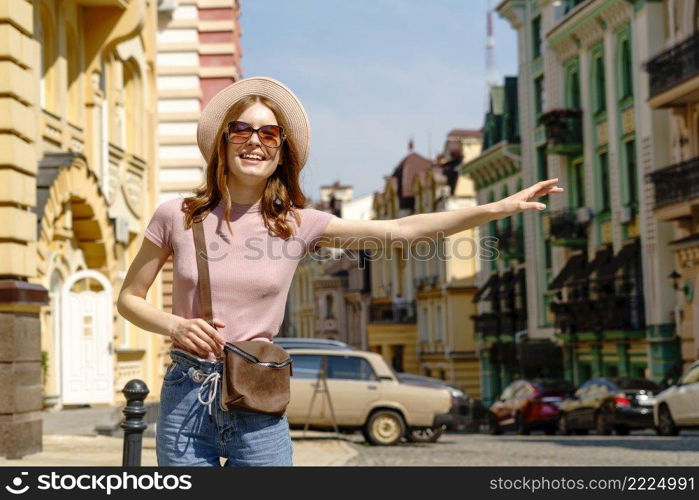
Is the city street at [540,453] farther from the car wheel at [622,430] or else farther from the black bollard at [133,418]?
the black bollard at [133,418]

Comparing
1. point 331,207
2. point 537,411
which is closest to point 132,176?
point 537,411

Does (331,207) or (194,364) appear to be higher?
(331,207)

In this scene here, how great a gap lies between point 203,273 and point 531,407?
3115 centimetres

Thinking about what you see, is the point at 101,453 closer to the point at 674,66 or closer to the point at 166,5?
the point at 166,5

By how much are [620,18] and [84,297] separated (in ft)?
86.4

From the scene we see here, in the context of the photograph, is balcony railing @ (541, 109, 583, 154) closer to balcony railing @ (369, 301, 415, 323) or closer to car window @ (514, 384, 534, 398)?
car window @ (514, 384, 534, 398)

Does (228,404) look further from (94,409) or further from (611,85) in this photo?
(611,85)

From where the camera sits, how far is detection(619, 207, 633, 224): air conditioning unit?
142ft

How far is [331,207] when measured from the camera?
110 meters

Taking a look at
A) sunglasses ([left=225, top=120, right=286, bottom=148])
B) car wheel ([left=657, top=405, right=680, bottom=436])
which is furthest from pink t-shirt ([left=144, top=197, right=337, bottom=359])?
car wheel ([left=657, top=405, right=680, bottom=436])

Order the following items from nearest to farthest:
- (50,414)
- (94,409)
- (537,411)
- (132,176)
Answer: (50,414) < (94,409) < (132,176) < (537,411)

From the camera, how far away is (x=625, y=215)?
4353cm

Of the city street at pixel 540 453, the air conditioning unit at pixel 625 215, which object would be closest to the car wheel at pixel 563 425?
the city street at pixel 540 453
